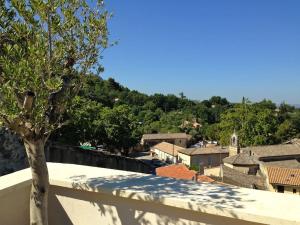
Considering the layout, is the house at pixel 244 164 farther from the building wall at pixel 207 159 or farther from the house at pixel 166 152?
the house at pixel 166 152

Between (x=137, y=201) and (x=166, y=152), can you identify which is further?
(x=166, y=152)

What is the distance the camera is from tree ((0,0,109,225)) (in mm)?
2559

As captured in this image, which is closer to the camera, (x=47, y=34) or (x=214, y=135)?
(x=47, y=34)

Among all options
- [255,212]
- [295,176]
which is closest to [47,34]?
[255,212]

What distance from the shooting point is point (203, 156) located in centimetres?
5191

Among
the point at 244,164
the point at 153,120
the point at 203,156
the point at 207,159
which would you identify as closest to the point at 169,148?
the point at 203,156

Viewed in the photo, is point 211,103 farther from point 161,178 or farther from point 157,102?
point 161,178

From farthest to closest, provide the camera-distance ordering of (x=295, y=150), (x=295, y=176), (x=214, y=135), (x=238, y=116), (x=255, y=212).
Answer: (x=214, y=135)
(x=238, y=116)
(x=295, y=150)
(x=295, y=176)
(x=255, y=212)

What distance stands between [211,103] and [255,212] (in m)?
112

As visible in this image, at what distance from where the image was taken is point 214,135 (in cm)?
6856

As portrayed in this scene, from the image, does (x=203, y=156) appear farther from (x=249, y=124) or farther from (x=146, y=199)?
(x=146, y=199)

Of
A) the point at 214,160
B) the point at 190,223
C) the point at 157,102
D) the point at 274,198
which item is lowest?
the point at 214,160

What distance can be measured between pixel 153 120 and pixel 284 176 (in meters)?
50.3

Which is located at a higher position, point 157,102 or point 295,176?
point 157,102
